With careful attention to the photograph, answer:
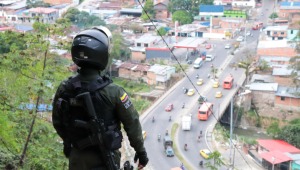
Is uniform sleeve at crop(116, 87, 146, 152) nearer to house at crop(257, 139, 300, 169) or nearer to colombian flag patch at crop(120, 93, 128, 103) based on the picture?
colombian flag patch at crop(120, 93, 128, 103)

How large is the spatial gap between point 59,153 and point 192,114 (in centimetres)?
908

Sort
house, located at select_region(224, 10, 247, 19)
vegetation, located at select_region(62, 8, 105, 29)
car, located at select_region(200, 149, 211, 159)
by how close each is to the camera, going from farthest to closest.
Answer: house, located at select_region(224, 10, 247, 19) < vegetation, located at select_region(62, 8, 105, 29) < car, located at select_region(200, 149, 211, 159)

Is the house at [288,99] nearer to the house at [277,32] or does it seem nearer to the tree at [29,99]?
the house at [277,32]

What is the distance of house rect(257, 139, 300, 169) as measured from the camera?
9070 millimetres

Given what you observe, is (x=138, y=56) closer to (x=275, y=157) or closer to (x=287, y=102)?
(x=287, y=102)

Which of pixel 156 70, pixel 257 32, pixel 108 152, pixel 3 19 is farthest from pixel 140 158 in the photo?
pixel 3 19

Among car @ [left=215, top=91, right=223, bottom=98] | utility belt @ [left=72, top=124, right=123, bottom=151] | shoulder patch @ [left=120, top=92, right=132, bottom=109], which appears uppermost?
shoulder patch @ [left=120, top=92, right=132, bottom=109]

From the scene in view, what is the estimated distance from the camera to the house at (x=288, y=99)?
1255cm

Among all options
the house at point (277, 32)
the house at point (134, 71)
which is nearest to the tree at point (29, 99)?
the house at point (134, 71)

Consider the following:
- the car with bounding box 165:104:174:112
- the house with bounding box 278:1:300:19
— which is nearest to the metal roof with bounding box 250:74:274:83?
the car with bounding box 165:104:174:112

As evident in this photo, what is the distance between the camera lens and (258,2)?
82.8 feet

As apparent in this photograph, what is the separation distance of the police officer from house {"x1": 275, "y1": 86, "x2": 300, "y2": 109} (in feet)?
39.0

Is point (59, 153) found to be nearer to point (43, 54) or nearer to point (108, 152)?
point (43, 54)

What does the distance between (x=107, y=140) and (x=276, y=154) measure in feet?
28.0
